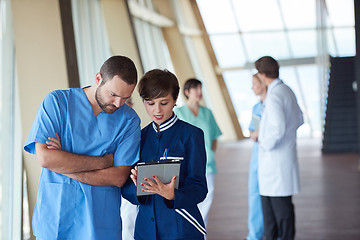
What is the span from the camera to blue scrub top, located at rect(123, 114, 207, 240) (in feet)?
5.71

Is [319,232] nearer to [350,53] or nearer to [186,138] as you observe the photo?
[186,138]

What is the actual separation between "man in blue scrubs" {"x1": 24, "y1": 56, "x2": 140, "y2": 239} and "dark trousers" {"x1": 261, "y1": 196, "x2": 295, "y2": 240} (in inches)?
76.4

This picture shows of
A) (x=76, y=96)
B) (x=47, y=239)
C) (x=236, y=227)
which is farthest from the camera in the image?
(x=236, y=227)

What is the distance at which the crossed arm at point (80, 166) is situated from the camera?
1697 millimetres

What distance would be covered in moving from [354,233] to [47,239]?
Result: 10.8 feet

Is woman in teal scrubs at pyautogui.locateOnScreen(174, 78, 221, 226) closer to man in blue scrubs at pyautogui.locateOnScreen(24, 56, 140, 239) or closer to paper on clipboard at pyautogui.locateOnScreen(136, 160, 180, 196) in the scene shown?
man in blue scrubs at pyautogui.locateOnScreen(24, 56, 140, 239)

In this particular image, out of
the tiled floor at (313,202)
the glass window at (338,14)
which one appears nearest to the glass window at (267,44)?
the glass window at (338,14)

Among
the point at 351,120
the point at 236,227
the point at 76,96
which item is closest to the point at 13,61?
the point at 76,96

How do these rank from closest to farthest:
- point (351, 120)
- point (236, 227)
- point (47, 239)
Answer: point (47, 239) → point (236, 227) → point (351, 120)

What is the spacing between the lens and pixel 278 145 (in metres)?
3.43

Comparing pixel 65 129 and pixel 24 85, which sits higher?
pixel 24 85

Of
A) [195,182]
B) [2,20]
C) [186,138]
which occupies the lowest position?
[195,182]

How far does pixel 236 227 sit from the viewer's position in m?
4.65

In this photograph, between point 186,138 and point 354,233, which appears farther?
point 354,233
